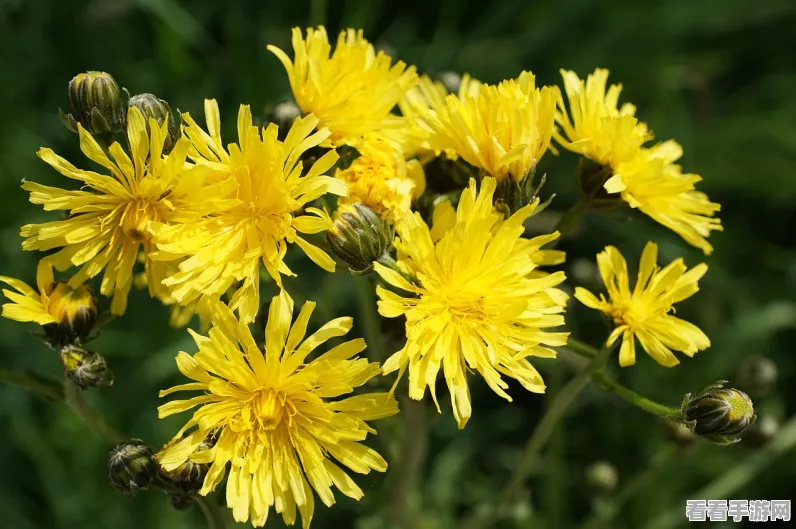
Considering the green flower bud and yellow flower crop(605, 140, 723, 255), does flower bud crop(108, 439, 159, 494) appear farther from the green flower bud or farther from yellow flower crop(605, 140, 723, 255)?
the green flower bud

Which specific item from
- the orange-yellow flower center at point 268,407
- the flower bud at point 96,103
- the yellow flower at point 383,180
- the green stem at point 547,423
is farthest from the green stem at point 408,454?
the flower bud at point 96,103

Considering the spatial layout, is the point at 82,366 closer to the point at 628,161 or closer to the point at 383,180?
the point at 383,180

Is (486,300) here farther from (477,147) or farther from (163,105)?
(163,105)

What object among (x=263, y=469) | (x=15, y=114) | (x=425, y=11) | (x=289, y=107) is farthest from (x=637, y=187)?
(x=15, y=114)

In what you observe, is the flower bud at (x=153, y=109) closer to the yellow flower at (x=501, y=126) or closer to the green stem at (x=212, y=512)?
the yellow flower at (x=501, y=126)

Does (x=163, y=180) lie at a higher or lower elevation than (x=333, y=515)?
higher

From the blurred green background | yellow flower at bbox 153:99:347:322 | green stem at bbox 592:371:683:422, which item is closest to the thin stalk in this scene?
green stem at bbox 592:371:683:422
